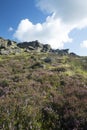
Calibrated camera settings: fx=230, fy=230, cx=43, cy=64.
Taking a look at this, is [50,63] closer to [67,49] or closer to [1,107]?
[1,107]

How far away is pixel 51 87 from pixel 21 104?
5.71m

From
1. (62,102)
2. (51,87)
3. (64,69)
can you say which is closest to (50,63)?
(64,69)

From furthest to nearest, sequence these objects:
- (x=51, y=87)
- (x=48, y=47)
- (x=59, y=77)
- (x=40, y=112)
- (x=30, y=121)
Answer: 1. (x=48, y=47)
2. (x=59, y=77)
3. (x=51, y=87)
4. (x=40, y=112)
5. (x=30, y=121)

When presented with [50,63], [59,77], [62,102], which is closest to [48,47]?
[50,63]

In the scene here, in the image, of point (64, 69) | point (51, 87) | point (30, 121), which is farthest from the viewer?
point (64, 69)

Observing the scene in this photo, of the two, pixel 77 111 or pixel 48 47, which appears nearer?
pixel 77 111

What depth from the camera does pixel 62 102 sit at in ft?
41.5

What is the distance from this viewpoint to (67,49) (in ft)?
285

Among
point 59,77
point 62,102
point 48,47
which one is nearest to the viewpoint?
point 62,102

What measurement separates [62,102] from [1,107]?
3320mm

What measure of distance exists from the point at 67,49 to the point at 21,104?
75.7m

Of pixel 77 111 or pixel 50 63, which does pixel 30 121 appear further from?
pixel 50 63

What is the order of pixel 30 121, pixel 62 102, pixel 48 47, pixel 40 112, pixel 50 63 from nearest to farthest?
pixel 30 121, pixel 40 112, pixel 62 102, pixel 50 63, pixel 48 47

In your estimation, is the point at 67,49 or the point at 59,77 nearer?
the point at 59,77
